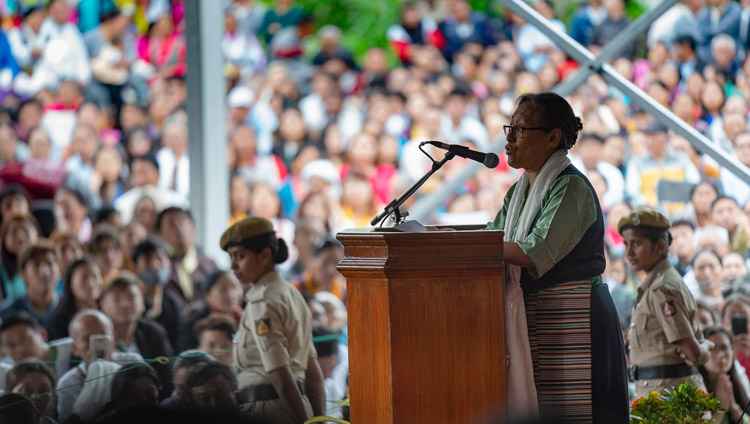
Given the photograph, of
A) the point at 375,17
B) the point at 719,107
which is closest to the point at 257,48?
the point at 375,17

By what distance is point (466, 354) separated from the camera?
133 inches

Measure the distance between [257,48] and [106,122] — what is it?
106 inches

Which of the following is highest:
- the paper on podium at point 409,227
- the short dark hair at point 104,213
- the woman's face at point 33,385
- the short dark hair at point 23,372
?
the short dark hair at point 104,213

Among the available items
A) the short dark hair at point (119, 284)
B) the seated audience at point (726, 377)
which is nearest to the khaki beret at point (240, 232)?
the short dark hair at point (119, 284)

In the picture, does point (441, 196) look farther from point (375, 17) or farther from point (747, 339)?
point (375, 17)

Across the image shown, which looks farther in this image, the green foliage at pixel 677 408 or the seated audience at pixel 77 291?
the seated audience at pixel 77 291

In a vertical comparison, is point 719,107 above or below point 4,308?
above

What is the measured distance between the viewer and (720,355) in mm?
5281

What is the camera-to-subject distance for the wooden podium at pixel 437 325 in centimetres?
335

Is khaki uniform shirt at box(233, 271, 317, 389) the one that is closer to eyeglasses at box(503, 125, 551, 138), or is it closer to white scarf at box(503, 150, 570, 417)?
white scarf at box(503, 150, 570, 417)

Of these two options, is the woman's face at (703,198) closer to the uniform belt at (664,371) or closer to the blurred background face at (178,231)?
the uniform belt at (664,371)

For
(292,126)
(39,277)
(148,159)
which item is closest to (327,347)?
(39,277)

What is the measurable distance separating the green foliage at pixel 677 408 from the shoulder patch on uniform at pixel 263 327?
146 centimetres

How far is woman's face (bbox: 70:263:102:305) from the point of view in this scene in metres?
6.43
